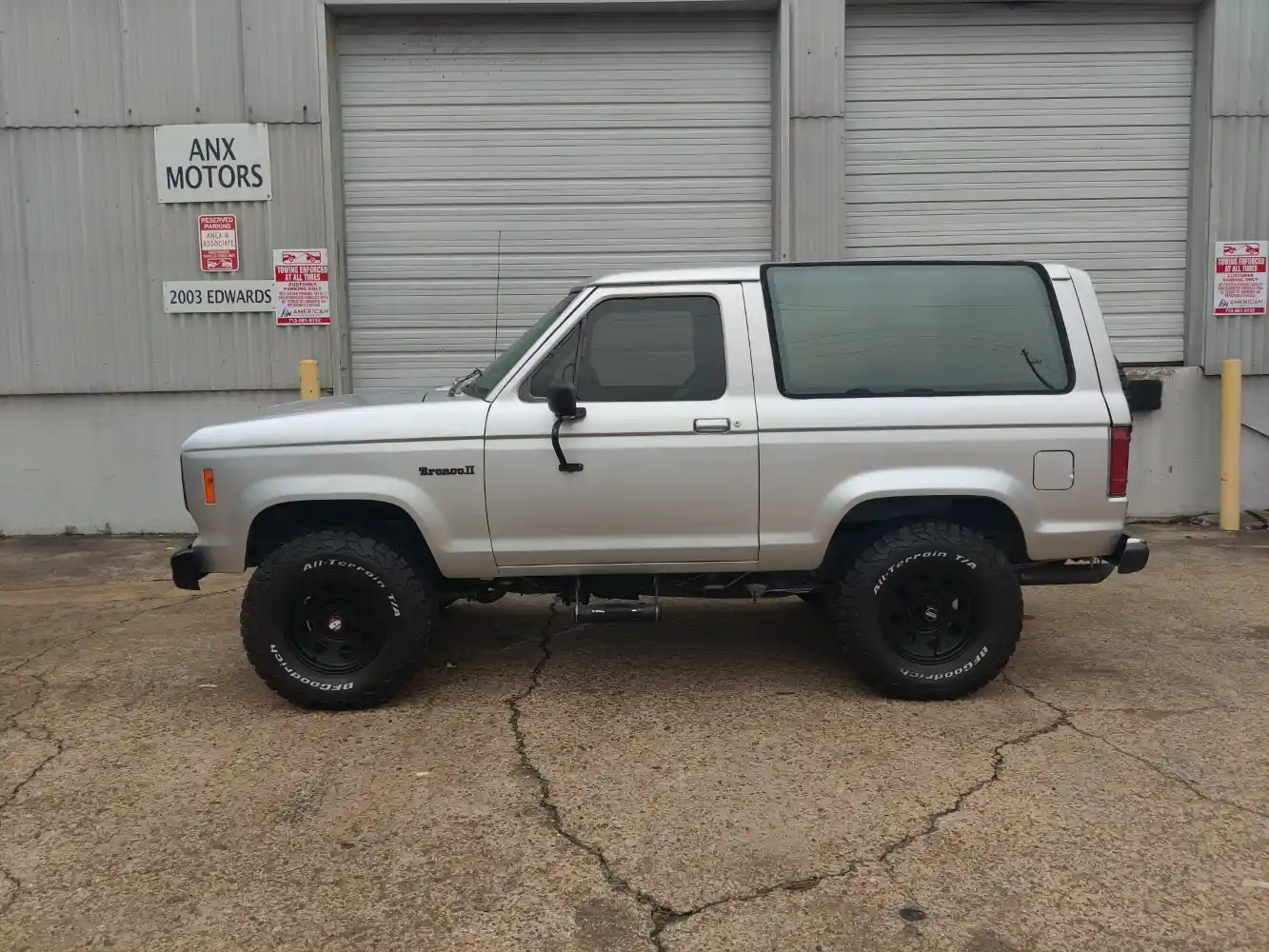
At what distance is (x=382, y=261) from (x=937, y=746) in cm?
689

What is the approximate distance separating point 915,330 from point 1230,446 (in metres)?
5.61

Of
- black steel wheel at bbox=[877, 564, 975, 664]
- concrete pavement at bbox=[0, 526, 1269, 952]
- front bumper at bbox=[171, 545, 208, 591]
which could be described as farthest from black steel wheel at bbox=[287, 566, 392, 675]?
black steel wheel at bbox=[877, 564, 975, 664]

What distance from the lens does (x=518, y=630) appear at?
20.0 feet

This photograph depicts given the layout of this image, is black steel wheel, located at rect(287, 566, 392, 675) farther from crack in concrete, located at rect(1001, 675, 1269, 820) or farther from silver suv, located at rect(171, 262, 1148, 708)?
crack in concrete, located at rect(1001, 675, 1269, 820)

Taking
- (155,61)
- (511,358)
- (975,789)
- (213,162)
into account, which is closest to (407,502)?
(511,358)

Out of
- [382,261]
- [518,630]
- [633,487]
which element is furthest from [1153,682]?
[382,261]

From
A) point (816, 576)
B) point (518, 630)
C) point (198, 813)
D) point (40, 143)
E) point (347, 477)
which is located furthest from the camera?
point (40, 143)

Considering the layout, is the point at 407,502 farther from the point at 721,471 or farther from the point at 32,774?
the point at 32,774

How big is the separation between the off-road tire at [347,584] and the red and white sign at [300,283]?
4790 millimetres

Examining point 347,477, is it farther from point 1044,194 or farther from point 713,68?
point 1044,194

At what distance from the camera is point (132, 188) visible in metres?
8.88

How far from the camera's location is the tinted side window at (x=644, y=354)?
4699mm

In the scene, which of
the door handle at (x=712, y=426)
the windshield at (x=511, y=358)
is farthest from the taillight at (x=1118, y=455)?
the windshield at (x=511, y=358)

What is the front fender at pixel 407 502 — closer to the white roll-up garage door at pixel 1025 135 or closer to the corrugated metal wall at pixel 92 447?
the corrugated metal wall at pixel 92 447
